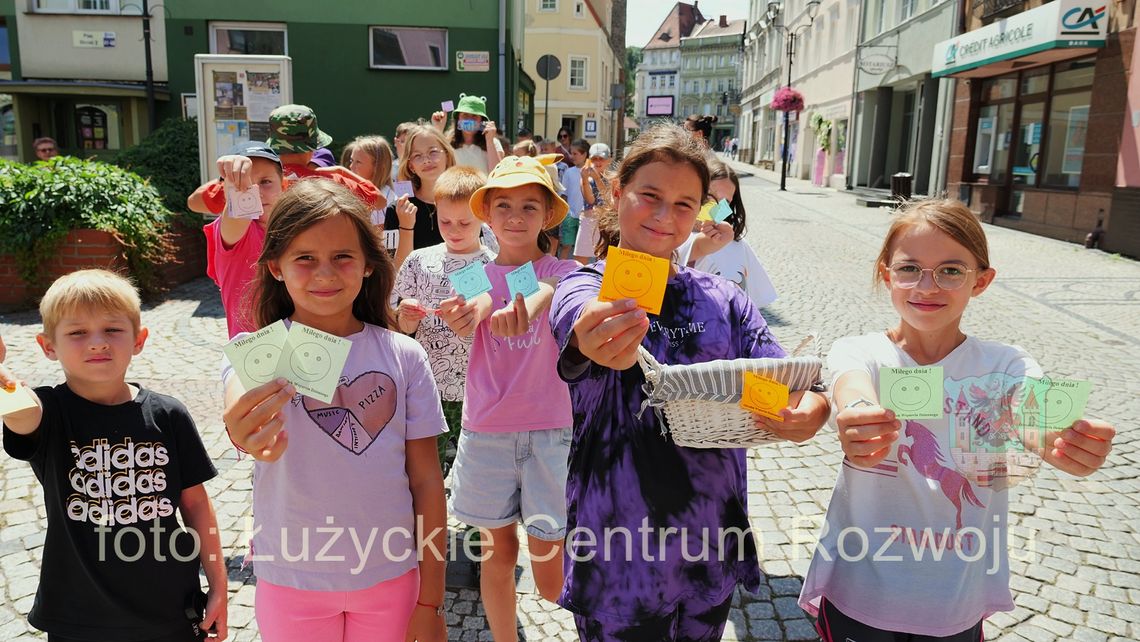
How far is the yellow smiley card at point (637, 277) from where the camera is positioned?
1.54 m

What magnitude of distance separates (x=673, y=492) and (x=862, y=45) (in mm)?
25337

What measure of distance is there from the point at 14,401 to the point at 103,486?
379 mm

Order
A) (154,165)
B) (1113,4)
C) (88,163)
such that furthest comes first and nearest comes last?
(1113,4), (154,165), (88,163)

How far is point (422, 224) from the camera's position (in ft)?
14.5

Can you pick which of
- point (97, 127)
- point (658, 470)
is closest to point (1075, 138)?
point (658, 470)

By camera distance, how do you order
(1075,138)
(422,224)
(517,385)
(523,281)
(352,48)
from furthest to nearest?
(352,48), (1075,138), (422,224), (517,385), (523,281)

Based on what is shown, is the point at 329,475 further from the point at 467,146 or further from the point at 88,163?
A: the point at 88,163

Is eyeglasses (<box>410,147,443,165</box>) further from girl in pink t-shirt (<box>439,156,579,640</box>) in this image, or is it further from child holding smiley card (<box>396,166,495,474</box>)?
girl in pink t-shirt (<box>439,156,579,640</box>)

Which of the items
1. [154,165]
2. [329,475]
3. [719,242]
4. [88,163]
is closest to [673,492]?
[329,475]

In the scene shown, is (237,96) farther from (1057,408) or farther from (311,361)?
(1057,408)

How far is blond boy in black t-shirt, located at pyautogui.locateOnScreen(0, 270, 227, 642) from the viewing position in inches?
79.4

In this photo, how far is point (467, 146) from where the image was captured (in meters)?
6.62

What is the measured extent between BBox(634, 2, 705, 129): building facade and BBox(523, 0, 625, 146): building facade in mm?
56003

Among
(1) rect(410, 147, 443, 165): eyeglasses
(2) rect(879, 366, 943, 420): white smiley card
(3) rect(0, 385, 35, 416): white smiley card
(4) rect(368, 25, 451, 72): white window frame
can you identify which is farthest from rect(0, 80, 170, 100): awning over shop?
(2) rect(879, 366, 943, 420): white smiley card
